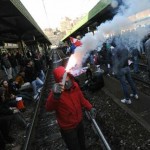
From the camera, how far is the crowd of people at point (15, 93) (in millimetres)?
7805

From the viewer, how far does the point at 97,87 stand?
12.5 metres

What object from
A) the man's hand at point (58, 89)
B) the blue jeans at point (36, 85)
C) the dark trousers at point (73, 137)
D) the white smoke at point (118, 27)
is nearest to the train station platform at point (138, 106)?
the white smoke at point (118, 27)

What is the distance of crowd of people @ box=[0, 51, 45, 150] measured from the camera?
7805 mm

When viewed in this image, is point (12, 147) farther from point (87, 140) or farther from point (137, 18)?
point (137, 18)

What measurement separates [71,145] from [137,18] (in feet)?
25.0

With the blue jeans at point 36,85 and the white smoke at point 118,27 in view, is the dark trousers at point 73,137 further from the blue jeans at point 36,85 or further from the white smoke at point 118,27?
the blue jeans at point 36,85

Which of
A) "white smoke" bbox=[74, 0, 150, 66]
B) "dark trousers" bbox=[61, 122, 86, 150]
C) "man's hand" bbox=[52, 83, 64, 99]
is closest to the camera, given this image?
"man's hand" bbox=[52, 83, 64, 99]

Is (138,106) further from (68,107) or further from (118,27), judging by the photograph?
(68,107)

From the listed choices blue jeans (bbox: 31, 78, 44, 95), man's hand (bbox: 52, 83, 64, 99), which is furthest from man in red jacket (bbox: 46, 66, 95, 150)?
blue jeans (bbox: 31, 78, 44, 95)

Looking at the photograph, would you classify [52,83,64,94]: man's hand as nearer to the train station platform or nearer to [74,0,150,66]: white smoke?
the train station platform

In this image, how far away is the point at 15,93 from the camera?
38.1 feet

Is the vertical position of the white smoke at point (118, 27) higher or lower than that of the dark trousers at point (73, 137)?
higher

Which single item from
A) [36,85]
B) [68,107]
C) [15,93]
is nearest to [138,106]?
[68,107]

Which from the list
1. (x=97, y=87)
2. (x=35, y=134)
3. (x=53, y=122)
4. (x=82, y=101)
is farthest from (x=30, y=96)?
(x=82, y=101)
